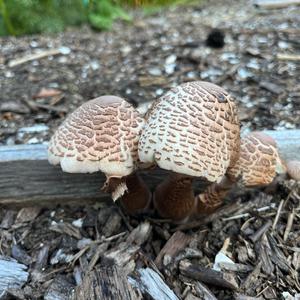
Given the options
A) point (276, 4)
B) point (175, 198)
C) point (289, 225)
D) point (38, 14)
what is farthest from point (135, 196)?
point (276, 4)

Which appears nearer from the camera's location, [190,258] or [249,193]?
[190,258]

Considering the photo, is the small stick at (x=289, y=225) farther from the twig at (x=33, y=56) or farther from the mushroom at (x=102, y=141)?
the twig at (x=33, y=56)

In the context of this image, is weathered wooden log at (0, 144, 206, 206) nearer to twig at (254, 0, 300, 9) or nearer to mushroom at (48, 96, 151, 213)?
mushroom at (48, 96, 151, 213)

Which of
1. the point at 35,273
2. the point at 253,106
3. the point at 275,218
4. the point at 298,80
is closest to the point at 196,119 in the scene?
the point at 275,218

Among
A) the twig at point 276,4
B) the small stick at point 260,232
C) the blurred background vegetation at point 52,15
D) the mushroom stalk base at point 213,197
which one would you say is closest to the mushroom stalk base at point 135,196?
the mushroom stalk base at point 213,197

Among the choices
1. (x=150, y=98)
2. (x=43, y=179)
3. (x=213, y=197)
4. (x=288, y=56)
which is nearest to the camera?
(x=213, y=197)

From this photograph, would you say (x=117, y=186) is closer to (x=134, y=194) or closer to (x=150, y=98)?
(x=134, y=194)

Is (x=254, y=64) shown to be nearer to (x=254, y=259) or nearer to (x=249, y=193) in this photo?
(x=249, y=193)
